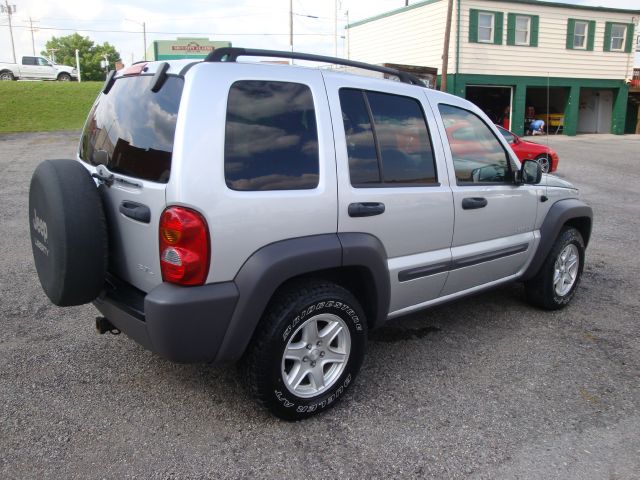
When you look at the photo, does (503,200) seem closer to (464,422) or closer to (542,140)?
(464,422)

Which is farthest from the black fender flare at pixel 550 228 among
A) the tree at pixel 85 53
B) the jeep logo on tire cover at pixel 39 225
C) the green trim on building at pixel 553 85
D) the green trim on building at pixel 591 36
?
the tree at pixel 85 53

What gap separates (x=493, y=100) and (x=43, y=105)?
21184 millimetres

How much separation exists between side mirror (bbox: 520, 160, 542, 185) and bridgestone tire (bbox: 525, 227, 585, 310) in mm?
786

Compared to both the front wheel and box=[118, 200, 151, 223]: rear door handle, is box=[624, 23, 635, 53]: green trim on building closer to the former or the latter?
the front wheel

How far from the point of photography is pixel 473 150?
4000mm

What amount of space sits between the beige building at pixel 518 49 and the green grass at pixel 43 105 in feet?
45.6

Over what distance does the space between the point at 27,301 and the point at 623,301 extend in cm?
537

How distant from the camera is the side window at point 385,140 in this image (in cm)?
320

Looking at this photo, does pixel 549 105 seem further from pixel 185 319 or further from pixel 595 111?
pixel 185 319

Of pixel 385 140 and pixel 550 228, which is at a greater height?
pixel 385 140

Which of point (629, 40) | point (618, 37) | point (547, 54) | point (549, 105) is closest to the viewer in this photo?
point (547, 54)

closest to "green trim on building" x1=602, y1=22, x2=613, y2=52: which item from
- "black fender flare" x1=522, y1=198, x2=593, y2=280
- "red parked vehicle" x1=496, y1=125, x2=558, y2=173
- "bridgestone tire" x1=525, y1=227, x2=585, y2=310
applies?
"red parked vehicle" x1=496, y1=125, x2=558, y2=173

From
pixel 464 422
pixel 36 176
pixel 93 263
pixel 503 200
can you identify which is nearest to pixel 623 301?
pixel 503 200

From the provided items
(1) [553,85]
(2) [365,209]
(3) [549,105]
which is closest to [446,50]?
(1) [553,85]
